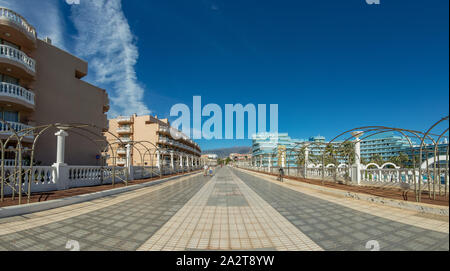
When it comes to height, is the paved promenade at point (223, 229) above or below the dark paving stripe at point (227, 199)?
above

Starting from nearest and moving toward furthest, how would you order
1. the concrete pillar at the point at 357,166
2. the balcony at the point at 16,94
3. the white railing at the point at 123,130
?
the concrete pillar at the point at 357,166, the balcony at the point at 16,94, the white railing at the point at 123,130

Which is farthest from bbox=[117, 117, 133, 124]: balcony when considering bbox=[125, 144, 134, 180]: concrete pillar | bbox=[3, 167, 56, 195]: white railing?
bbox=[3, 167, 56, 195]: white railing

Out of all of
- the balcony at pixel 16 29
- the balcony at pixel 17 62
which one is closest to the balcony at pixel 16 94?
the balcony at pixel 17 62

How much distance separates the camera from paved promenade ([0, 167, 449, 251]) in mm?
3068

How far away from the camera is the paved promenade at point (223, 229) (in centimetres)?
307

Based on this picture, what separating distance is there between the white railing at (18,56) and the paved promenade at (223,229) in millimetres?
12905

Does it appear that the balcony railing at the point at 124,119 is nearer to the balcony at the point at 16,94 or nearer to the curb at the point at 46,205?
the balcony at the point at 16,94

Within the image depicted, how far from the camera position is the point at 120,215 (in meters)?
4.68

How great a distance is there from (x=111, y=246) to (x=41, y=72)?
18.4 m

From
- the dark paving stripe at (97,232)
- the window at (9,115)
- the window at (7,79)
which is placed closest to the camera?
the dark paving stripe at (97,232)

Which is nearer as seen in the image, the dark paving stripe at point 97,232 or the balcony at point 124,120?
the dark paving stripe at point 97,232

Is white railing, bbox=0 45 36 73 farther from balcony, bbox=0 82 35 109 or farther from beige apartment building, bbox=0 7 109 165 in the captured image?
balcony, bbox=0 82 35 109

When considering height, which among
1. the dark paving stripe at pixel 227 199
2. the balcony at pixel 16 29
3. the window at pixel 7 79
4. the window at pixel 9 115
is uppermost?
the balcony at pixel 16 29
